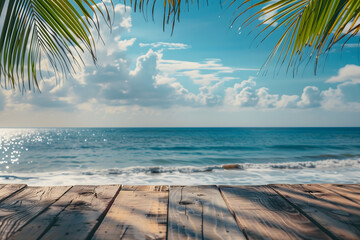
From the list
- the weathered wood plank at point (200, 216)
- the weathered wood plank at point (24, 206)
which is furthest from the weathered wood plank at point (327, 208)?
the weathered wood plank at point (24, 206)

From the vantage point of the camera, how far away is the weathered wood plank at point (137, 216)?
3.95 feet

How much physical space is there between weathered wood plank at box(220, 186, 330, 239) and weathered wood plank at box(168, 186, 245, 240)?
0.18ft

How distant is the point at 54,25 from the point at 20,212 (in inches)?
39.9

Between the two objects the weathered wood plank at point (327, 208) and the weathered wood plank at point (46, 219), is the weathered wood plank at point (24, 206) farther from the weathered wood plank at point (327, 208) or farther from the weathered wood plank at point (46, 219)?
the weathered wood plank at point (327, 208)

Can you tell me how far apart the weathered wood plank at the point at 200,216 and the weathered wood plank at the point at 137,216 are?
0.17 ft

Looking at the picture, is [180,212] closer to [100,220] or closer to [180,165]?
[100,220]

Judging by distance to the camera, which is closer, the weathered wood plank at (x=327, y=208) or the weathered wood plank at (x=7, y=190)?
→ the weathered wood plank at (x=327, y=208)

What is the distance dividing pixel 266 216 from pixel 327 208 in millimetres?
403

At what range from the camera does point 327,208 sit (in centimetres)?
154

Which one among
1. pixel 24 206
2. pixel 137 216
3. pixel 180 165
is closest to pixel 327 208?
pixel 137 216

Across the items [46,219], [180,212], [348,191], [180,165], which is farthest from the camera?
[180,165]

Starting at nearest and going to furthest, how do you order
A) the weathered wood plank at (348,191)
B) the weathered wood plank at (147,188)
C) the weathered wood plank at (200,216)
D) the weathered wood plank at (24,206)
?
1. the weathered wood plank at (200,216)
2. the weathered wood plank at (24,206)
3. the weathered wood plank at (348,191)
4. the weathered wood plank at (147,188)

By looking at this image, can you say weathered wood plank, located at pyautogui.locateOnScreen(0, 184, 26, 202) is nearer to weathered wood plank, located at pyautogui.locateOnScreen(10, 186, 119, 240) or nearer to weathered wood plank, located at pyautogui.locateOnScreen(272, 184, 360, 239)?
weathered wood plank, located at pyautogui.locateOnScreen(10, 186, 119, 240)

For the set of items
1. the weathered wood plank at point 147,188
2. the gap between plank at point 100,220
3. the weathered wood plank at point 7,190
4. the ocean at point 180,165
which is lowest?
the ocean at point 180,165
